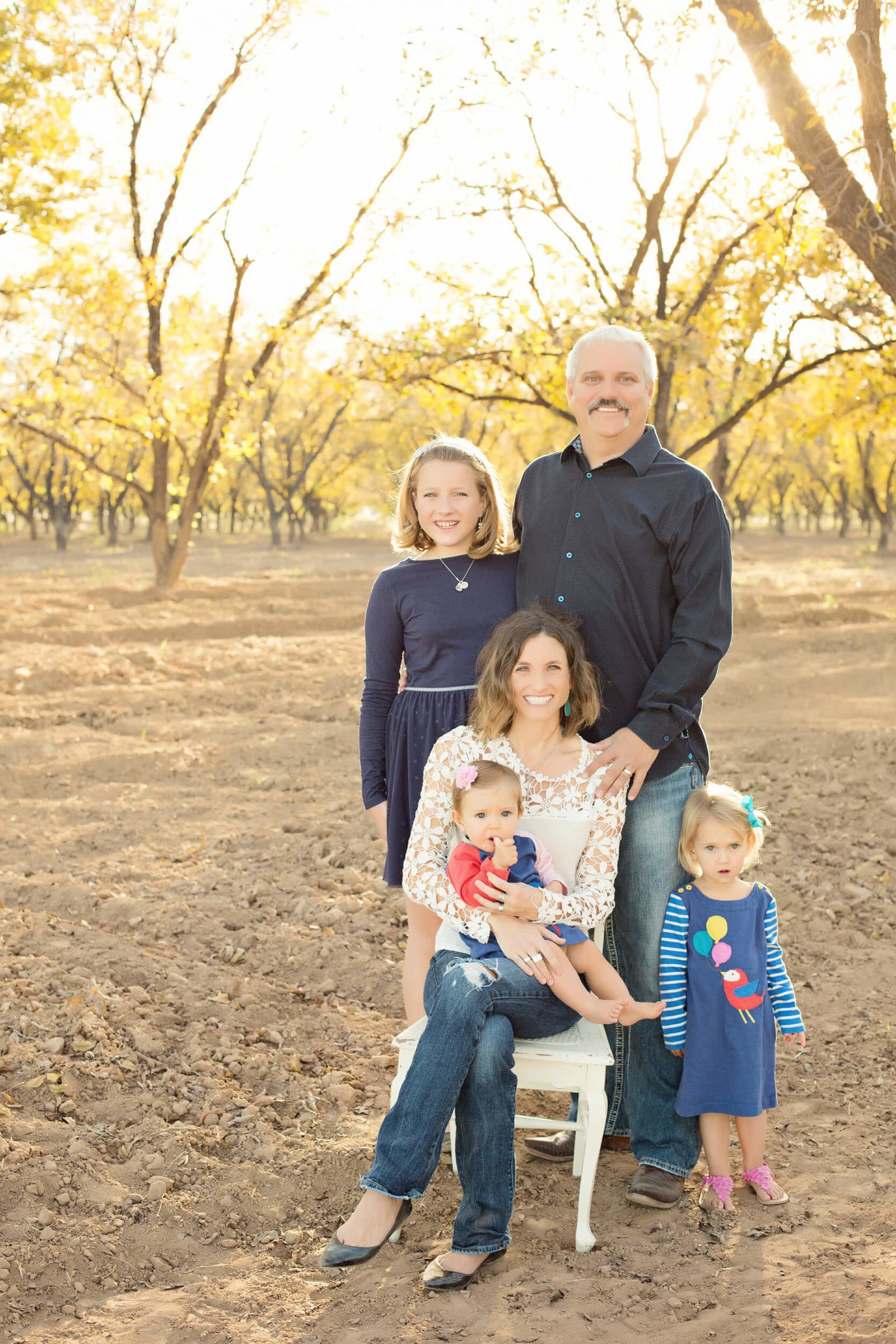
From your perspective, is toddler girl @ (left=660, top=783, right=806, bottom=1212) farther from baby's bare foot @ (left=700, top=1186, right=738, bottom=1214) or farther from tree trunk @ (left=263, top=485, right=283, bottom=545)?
tree trunk @ (left=263, top=485, right=283, bottom=545)

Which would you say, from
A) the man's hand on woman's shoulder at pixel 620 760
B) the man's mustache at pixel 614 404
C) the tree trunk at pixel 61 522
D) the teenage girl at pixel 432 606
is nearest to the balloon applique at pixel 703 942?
the man's hand on woman's shoulder at pixel 620 760

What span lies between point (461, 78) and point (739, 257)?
3277mm

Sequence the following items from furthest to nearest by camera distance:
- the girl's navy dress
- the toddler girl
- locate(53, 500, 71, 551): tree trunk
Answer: locate(53, 500, 71, 551): tree trunk
the girl's navy dress
the toddler girl

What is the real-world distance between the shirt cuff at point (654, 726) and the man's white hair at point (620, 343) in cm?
84

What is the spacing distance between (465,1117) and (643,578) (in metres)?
1.40

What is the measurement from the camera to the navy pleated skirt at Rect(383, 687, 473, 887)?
9.81ft

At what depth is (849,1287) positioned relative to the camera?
7.77 feet

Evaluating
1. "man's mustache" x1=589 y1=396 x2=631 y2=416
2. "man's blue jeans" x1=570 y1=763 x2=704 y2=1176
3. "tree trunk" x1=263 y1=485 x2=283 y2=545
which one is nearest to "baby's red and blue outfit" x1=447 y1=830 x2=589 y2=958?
"man's blue jeans" x1=570 y1=763 x2=704 y2=1176

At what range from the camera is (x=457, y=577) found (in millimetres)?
2988

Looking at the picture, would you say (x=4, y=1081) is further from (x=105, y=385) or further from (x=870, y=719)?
(x=105, y=385)

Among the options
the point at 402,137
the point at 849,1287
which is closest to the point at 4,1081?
the point at 849,1287

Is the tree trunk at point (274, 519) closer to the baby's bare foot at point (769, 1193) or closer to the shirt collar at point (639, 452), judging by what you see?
the shirt collar at point (639, 452)

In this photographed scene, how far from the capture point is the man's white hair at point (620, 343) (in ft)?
8.86

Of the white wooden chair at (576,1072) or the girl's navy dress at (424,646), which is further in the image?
the girl's navy dress at (424,646)
